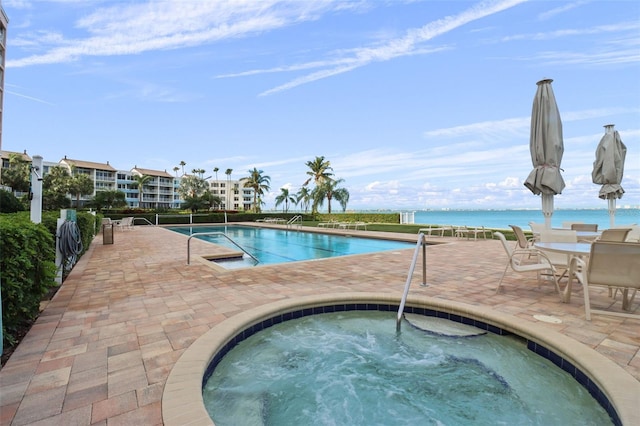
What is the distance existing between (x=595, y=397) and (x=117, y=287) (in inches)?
204

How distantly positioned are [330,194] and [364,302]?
24.4 metres

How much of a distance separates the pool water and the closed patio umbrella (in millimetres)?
3725

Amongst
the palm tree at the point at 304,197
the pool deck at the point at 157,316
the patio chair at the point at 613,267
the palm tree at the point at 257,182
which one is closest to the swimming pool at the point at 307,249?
the pool deck at the point at 157,316

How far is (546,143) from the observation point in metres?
5.39

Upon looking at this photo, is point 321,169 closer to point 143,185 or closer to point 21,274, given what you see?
point 21,274

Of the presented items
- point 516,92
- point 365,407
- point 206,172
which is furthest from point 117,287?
point 206,172

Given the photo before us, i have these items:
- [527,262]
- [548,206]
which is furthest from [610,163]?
[527,262]

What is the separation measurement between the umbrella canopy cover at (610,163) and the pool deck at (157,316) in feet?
10.1

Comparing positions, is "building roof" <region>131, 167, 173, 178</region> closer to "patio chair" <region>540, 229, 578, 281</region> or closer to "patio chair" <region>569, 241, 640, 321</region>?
"patio chair" <region>540, 229, 578, 281</region>

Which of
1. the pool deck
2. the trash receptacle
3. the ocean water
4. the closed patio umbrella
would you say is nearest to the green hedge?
the pool deck

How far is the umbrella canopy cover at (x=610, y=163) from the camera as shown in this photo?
21.9 ft

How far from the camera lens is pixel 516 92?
37.2ft

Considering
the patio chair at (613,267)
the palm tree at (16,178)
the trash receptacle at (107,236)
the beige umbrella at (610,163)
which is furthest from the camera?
the palm tree at (16,178)

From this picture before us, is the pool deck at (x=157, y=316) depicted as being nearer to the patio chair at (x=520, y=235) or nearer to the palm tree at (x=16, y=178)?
the patio chair at (x=520, y=235)
